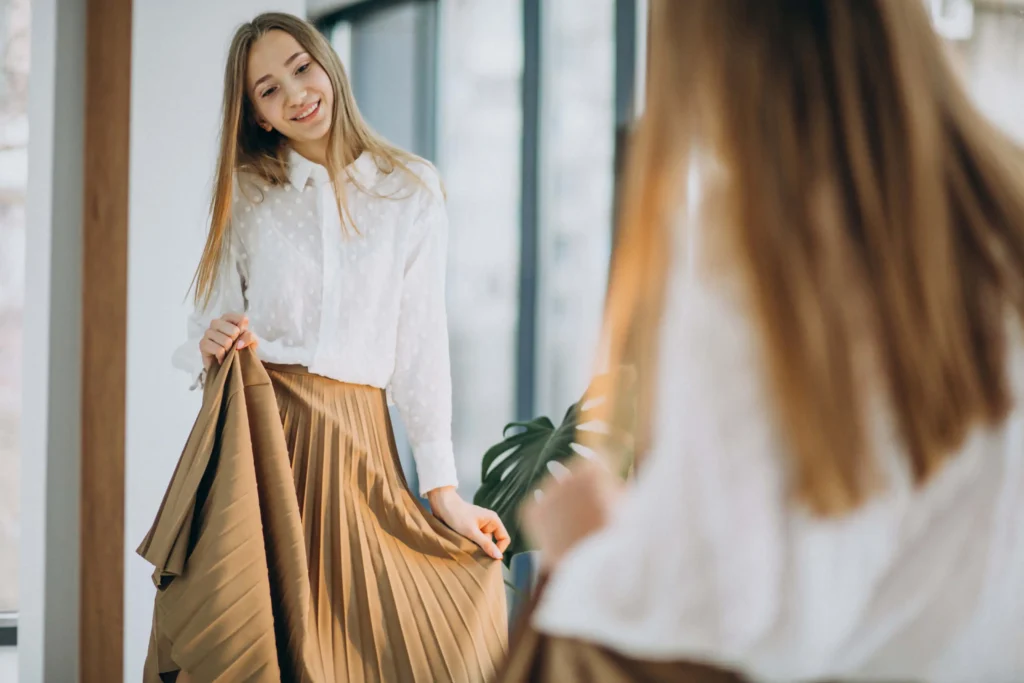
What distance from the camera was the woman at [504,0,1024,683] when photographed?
0.56 m

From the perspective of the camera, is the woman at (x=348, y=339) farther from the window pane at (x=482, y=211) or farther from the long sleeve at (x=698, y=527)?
the long sleeve at (x=698, y=527)

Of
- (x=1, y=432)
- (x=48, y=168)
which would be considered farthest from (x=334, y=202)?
(x=1, y=432)

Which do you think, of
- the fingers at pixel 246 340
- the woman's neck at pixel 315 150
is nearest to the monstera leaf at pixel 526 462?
the fingers at pixel 246 340

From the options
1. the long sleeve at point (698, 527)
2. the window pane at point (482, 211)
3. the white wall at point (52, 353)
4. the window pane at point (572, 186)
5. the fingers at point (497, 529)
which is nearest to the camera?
the long sleeve at point (698, 527)

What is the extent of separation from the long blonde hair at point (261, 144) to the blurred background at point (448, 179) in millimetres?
421

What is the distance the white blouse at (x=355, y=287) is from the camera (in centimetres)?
156

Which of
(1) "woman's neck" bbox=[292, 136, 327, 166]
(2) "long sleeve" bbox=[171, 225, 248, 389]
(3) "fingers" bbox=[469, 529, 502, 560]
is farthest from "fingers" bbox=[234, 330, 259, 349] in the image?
(3) "fingers" bbox=[469, 529, 502, 560]

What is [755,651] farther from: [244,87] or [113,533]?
[113,533]

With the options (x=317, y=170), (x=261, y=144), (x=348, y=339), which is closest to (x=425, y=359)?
(x=348, y=339)

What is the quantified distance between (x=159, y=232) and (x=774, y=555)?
1828 millimetres

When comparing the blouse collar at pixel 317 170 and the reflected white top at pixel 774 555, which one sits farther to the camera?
the blouse collar at pixel 317 170

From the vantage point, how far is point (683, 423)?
57cm

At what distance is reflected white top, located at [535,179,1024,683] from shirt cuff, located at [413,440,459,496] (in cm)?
101

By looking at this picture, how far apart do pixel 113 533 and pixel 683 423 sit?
1.85 m
